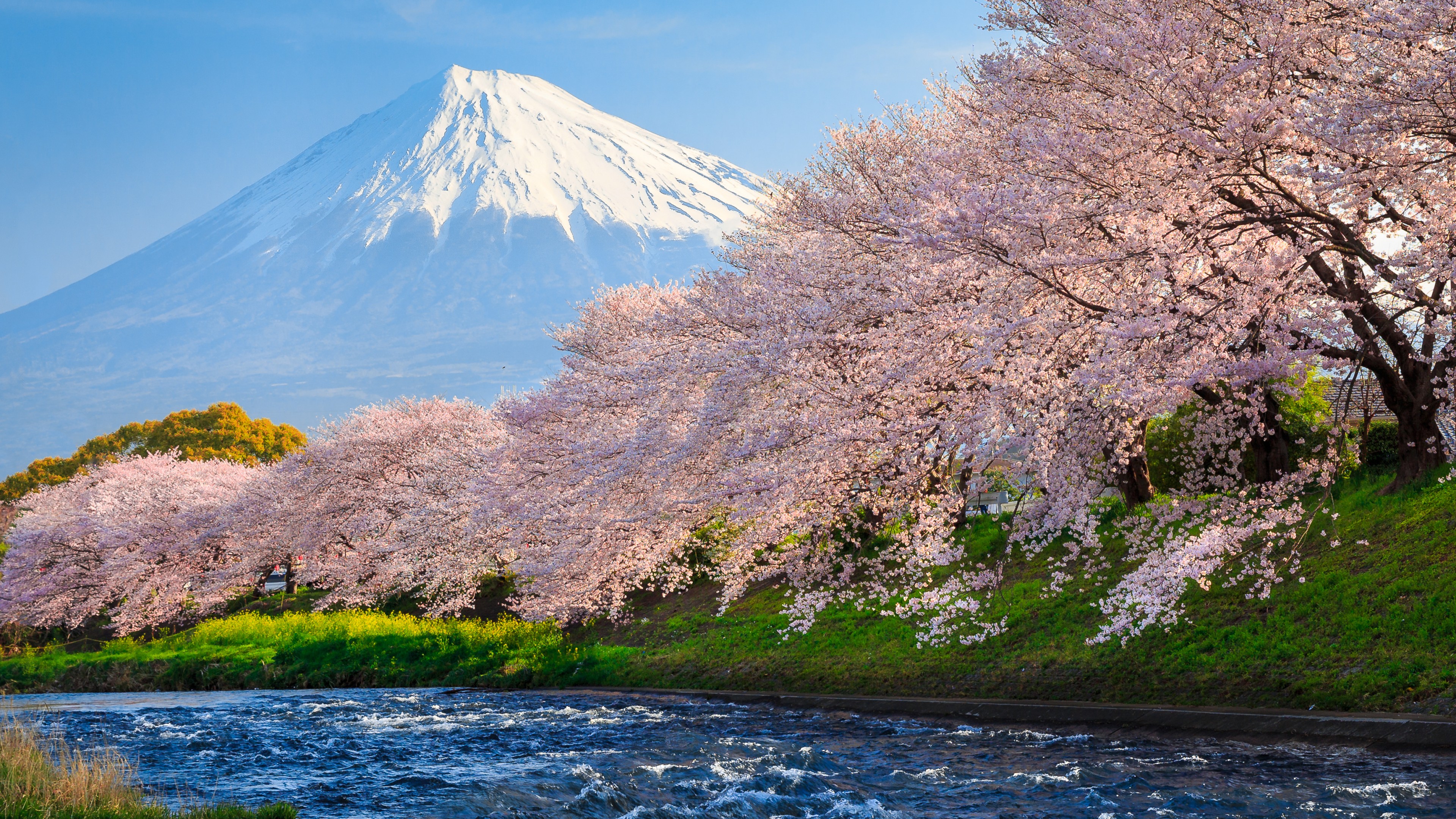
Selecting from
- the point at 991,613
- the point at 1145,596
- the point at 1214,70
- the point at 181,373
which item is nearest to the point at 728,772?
the point at 1145,596

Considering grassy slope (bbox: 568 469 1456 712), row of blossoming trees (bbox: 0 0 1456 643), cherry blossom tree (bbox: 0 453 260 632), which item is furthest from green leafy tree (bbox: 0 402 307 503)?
grassy slope (bbox: 568 469 1456 712)

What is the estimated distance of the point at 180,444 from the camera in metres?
57.3

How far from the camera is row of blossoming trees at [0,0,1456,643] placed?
8.09 meters

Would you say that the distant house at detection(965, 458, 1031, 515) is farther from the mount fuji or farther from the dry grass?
the mount fuji

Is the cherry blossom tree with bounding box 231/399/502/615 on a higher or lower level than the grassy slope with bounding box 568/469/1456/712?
higher

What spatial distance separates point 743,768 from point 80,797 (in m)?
5.76

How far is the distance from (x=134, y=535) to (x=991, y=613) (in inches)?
1245

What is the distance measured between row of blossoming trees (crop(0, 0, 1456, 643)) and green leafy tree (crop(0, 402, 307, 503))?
4722 centimetres

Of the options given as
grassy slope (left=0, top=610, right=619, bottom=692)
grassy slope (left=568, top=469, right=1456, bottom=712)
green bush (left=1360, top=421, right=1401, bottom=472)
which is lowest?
grassy slope (left=0, top=610, right=619, bottom=692)

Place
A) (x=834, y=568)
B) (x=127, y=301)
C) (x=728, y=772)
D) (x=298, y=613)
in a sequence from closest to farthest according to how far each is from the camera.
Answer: (x=728, y=772), (x=834, y=568), (x=298, y=613), (x=127, y=301)

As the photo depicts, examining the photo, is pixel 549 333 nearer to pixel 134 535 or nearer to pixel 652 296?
pixel 652 296

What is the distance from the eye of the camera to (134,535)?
3334 centimetres

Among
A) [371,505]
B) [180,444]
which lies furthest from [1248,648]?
[180,444]

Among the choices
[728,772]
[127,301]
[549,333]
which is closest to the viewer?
[728,772]
